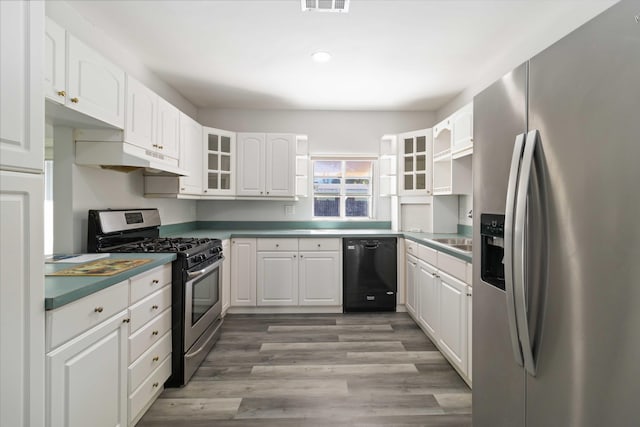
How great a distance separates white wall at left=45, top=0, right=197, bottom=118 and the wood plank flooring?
2548 mm

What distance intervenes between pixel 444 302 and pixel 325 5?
2345mm

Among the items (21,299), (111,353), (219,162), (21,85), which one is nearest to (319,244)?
(219,162)

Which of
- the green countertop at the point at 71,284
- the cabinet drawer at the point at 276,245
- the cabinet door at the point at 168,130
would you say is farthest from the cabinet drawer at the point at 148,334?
the cabinet drawer at the point at 276,245

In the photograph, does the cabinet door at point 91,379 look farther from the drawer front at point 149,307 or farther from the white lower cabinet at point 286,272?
the white lower cabinet at point 286,272

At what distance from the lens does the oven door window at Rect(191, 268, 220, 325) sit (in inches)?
91.6

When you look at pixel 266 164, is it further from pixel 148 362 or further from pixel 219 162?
pixel 148 362

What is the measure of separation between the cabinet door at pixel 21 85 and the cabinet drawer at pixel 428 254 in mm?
2625

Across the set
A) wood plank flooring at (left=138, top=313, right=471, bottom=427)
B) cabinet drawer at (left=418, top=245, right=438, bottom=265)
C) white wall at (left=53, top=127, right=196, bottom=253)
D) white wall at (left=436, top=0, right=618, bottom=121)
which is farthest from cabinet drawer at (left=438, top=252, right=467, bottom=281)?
white wall at (left=53, top=127, right=196, bottom=253)

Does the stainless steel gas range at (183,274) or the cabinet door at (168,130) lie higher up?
the cabinet door at (168,130)

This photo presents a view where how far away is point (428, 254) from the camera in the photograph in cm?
286

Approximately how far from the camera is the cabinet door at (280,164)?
12.6 feet

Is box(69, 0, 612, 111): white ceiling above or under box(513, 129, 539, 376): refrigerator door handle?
above

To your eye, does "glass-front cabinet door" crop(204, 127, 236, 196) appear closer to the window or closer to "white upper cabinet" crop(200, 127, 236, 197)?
"white upper cabinet" crop(200, 127, 236, 197)

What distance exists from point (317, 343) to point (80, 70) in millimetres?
2615
